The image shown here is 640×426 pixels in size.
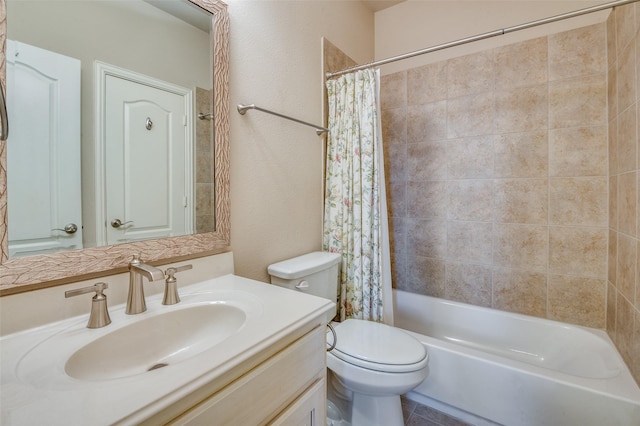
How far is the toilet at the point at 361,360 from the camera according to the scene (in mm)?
1135

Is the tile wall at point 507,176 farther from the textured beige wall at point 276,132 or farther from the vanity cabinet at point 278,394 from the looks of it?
the vanity cabinet at point 278,394

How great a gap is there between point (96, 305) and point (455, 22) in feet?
8.37

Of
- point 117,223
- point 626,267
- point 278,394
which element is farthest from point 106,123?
point 626,267

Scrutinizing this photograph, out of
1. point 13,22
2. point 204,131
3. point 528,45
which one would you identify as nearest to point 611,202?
point 528,45

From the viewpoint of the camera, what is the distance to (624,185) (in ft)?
4.27

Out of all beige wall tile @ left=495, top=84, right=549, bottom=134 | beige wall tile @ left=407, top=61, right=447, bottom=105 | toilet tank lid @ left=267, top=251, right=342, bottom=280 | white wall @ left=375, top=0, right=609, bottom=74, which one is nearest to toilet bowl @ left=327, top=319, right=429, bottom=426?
toilet tank lid @ left=267, top=251, right=342, bottom=280

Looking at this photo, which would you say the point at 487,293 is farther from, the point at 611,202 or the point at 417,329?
the point at 611,202

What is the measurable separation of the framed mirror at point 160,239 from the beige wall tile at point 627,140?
1714 mm

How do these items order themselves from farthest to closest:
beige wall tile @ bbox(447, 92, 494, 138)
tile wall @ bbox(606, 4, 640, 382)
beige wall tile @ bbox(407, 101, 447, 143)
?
beige wall tile @ bbox(407, 101, 447, 143), beige wall tile @ bbox(447, 92, 494, 138), tile wall @ bbox(606, 4, 640, 382)

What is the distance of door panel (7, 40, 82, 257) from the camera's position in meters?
0.66

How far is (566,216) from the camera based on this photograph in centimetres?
165

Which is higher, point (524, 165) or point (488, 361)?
point (524, 165)

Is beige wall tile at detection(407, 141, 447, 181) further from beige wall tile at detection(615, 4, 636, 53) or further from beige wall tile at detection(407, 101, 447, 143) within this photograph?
beige wall tile at detection(615, 4, 636, 53)

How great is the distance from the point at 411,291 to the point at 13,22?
7.72 feet
